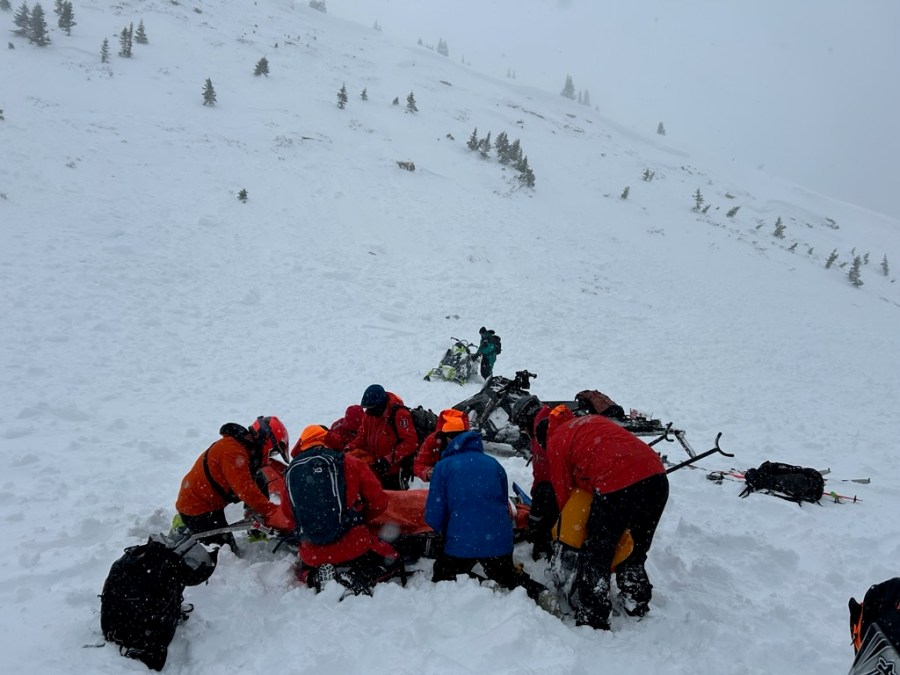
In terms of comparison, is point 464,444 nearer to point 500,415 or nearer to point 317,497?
point 317,497

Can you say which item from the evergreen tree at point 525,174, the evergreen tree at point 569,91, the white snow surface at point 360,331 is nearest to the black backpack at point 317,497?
the white snow surface at point 360,331

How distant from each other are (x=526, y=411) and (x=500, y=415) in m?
1.74

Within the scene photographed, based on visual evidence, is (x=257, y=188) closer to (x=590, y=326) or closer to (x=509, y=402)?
(x=590, y=326)

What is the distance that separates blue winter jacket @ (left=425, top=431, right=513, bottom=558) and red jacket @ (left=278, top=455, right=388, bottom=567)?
51 centimetres

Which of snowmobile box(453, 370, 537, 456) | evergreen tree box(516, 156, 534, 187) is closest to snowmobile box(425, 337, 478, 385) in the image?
snowmobile box(453, 370, 537, 456)

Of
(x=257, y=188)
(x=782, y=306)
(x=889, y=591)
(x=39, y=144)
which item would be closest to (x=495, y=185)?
(x=257, y=188)

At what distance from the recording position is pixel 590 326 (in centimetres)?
1527

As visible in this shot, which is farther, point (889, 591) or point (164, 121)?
point (164, 121)

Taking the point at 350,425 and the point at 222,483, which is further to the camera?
the point at 350,425

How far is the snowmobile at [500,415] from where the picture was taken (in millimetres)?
6961

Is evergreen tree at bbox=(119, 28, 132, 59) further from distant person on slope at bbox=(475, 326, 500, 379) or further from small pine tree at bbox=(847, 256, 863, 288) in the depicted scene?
small pine tree at bbox=(847, 256, 863, 288)

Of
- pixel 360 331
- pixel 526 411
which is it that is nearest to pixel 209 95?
pixel 360 331

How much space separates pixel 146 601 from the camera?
3.10 metres

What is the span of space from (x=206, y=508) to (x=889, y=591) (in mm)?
4633
